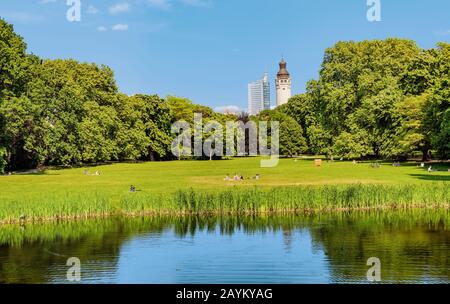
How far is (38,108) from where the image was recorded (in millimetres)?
57562

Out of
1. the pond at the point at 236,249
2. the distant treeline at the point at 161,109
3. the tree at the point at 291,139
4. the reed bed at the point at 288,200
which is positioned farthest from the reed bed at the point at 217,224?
the tree at the point at 291,139

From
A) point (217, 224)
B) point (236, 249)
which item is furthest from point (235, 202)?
point (236, 249)

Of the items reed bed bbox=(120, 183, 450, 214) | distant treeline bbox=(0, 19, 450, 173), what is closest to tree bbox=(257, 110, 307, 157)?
distant treeline bbox=(0, 19, 450, 173)

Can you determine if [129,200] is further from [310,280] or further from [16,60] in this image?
[16,60]

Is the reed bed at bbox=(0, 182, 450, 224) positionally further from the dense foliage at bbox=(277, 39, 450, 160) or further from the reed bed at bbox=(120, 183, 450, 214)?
the dense foliage at bbox=(277, 39, 450, 160)

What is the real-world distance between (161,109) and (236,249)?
8273 centimetres

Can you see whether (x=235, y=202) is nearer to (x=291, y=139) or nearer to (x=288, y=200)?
(x=288, y=200)

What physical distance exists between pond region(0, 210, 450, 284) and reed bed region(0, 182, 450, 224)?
0.88 meters

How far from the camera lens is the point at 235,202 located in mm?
29844

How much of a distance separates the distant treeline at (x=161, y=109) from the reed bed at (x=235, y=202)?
2277cm

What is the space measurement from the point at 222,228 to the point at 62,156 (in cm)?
4800

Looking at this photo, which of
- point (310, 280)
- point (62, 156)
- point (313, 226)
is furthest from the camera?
point (62, 156)

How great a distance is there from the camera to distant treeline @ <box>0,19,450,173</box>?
57.5 metres
